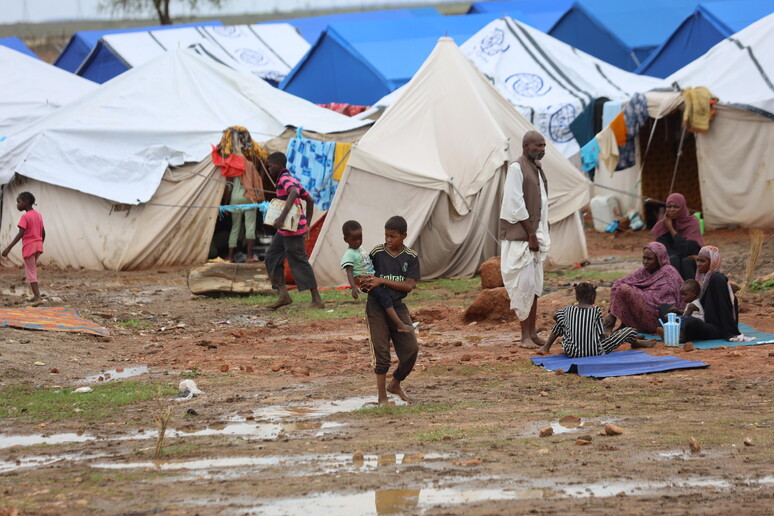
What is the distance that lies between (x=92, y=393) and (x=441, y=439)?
2.51 m

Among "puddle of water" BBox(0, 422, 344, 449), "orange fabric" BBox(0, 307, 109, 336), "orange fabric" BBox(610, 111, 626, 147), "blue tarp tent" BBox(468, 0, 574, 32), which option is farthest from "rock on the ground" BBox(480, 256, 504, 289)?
"blue tarp tent" BBox(468, 0, 574, 32)

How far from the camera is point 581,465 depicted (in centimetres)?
442

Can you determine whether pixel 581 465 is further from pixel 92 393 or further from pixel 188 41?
pixel 188 41

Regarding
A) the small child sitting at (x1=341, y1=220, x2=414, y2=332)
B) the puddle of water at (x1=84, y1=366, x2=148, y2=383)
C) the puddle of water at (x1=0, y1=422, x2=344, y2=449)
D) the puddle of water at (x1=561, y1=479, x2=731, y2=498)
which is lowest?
the puddle of water at (x1=561, y1=479, x2=731, y2=498)

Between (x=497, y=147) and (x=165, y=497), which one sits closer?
(x=165, y=497)

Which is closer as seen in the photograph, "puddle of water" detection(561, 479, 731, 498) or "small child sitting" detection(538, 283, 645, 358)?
"puddle of water" detection(561, 479, 731, 498)

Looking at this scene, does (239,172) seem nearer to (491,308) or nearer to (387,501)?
(491,308)

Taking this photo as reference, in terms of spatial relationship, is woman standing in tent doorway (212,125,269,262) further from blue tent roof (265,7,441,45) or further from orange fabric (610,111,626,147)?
blue tent roof (265,7,441,45)

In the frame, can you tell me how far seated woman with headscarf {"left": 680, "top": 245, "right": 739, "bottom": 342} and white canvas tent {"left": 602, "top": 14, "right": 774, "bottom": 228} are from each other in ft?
27.7

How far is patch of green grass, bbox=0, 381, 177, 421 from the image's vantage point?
5914mm

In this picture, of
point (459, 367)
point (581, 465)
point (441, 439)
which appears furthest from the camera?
point (459, 367)

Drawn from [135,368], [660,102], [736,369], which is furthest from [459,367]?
[660,102]

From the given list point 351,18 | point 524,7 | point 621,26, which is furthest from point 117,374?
point 351,18

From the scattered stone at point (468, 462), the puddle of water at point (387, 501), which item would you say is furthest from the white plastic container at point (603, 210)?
the puddle of water at point (387, 501)
